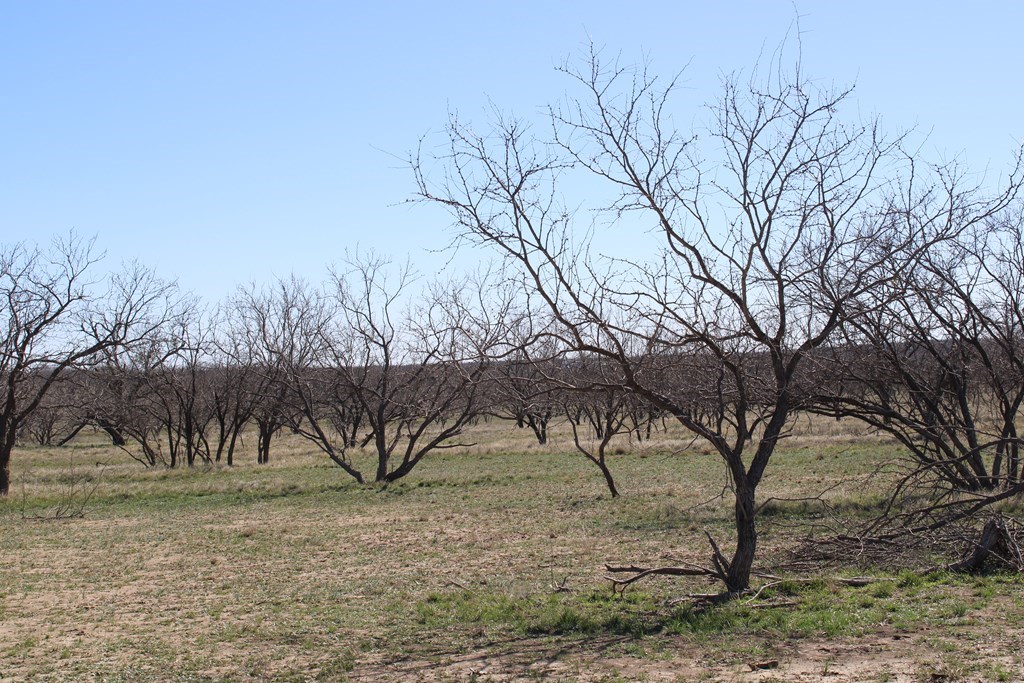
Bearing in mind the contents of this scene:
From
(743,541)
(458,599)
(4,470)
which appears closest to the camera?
(743,541)

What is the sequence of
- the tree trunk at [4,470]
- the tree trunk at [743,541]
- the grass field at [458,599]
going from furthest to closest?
the tree trunk at [4,470] → the tree trunk at [743,541] → the grass field at [458,599]

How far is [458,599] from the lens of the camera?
8781 millimetres

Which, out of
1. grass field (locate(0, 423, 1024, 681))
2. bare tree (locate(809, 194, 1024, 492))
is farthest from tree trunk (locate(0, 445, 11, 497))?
bare tree (locate(809, 194, 1024, 492))

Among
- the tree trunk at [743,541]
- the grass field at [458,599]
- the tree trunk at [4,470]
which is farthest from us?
the tree trunk at [4,470]

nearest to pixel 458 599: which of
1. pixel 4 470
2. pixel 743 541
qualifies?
pixel 743 541

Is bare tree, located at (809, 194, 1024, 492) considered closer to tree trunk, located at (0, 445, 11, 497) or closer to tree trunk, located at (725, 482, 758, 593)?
tree trunk, located at (725, 482, 758, 593)

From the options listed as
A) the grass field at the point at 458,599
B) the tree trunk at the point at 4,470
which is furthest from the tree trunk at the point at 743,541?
the tree trunk at the point at 4,470

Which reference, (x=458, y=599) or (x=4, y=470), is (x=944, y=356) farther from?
(x=4, y=470)

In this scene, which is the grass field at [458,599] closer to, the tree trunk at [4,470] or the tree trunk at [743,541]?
the tree trunk at [743,541]

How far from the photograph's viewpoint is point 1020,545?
768cm

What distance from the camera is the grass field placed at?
6.01 m

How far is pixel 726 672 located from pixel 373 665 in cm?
254

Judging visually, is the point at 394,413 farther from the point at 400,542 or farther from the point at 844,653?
the point at 844,653

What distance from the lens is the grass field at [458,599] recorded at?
6012 millimetres
